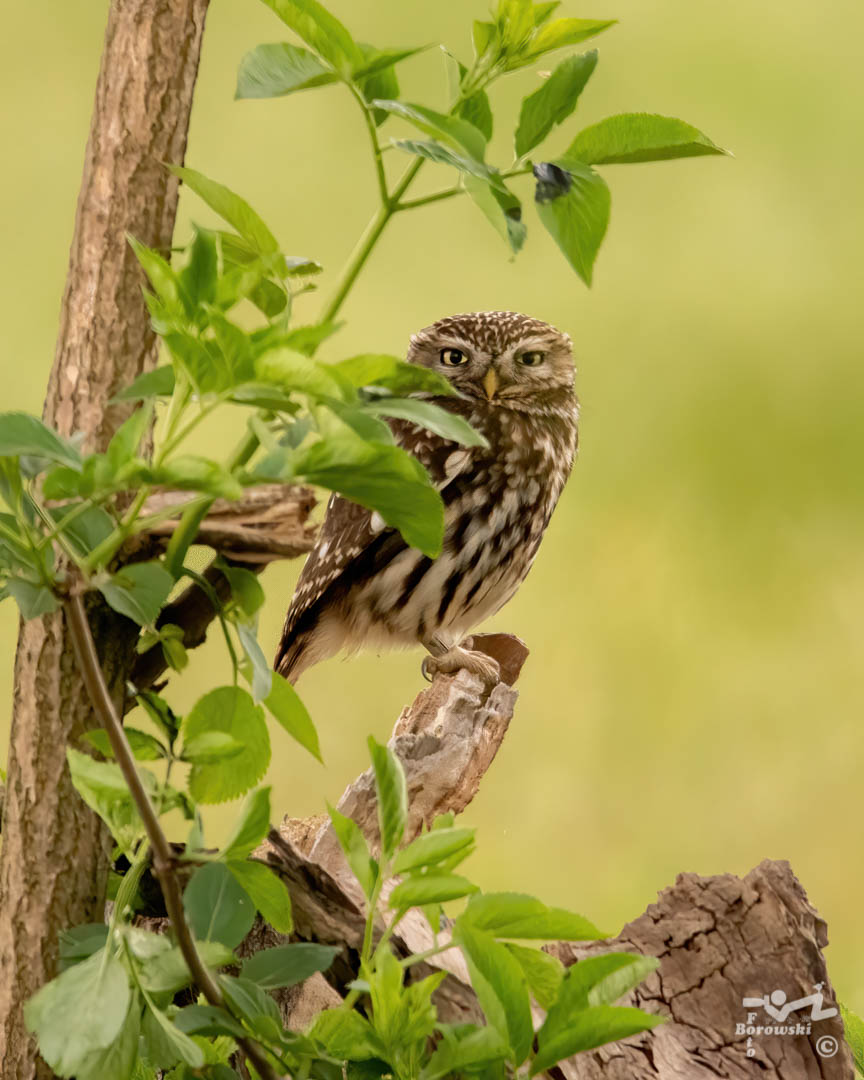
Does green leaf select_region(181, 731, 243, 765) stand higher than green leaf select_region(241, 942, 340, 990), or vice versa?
green leaf select_region(181, 731, 243, 765)

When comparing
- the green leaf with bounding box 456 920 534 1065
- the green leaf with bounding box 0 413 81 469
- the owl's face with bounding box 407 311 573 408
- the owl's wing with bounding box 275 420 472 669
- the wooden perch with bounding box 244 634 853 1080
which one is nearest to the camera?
the green leaf with bounding box 0 413 81 469

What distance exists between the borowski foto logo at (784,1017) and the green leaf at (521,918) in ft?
1.82

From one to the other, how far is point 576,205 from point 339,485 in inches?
9.1

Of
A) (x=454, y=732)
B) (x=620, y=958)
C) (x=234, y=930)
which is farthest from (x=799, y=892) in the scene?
(x=234, y=930)

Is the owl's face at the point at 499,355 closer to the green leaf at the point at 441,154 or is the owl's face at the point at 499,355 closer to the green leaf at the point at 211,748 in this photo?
the green leaf at the point at 441,154

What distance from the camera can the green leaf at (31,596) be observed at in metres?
0.52

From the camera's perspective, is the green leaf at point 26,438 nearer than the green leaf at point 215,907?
Yes

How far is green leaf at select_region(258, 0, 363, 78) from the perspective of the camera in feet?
1.92

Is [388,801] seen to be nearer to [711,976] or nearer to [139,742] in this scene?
[139,742]

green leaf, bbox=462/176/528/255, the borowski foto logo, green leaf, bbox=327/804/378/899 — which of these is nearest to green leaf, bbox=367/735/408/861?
green leaf, bbox=327/804/378/899

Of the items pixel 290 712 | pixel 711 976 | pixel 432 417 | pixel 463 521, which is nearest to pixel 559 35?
pixel 432 417

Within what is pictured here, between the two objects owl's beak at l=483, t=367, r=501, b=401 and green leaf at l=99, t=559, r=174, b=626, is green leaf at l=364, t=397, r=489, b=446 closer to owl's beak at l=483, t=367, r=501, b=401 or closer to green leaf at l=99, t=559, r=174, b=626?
green leaf at l=99, t=559, r=174, b=626

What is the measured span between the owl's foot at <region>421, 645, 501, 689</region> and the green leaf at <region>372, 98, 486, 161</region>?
108 centimetres

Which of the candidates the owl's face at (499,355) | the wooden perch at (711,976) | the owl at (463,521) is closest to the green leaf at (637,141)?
the wooden perch at (711,976)
